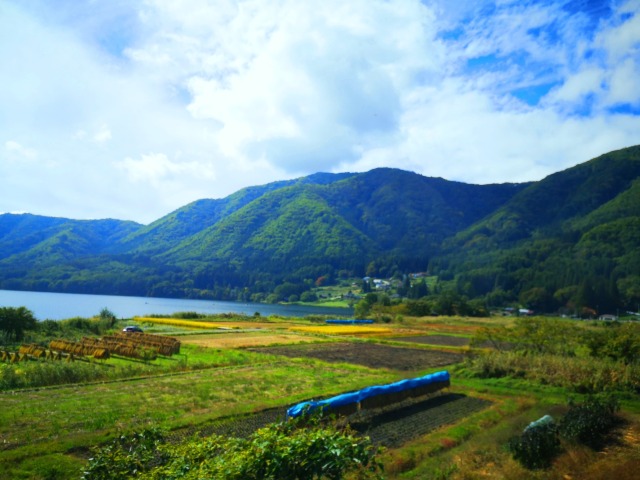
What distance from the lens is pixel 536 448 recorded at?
36.9 feet

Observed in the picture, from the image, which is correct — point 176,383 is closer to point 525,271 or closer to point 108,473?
point 108,473

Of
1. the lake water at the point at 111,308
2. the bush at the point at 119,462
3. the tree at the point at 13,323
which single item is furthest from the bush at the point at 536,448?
the lake water at the point at 111,308

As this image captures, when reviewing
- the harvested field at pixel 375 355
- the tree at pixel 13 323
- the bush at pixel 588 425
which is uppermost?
the tree at pixel 13 323

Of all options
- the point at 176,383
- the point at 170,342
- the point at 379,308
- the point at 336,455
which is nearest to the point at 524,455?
the point at 336,455

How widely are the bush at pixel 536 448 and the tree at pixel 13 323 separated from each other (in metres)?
35.3

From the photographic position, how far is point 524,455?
37.2 feet

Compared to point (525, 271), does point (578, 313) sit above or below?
below

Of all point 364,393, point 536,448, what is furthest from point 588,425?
point 364,393

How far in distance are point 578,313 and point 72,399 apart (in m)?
123

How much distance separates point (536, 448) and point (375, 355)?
84.5 ft

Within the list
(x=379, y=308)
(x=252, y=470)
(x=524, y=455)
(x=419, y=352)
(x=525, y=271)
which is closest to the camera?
(x=252, y=470)

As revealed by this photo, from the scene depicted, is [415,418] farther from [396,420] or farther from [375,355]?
[375,355]

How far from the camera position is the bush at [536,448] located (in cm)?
1114

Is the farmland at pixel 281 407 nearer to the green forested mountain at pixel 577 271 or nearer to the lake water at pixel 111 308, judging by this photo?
the lake water at pixel 111 308
